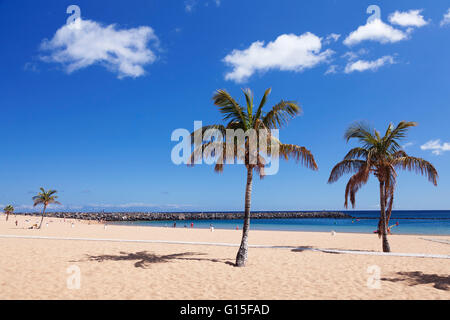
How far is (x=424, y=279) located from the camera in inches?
355

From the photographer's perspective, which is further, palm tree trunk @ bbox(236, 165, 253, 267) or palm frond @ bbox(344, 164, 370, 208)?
palm frond @ bbox(344, 164, 370, 208)

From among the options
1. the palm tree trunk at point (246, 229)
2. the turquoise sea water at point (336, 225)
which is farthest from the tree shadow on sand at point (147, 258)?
the turquoise sea water at point (336, 225)

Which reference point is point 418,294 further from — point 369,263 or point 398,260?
point 398,260

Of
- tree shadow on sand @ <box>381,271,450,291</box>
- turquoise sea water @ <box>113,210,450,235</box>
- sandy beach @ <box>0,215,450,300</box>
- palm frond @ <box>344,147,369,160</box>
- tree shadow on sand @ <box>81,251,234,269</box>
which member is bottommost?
turquoise sea water @ <box>113,210,450,235</box>

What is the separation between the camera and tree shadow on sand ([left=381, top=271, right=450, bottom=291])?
835 cm

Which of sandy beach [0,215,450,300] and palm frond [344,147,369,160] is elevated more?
palm frond [344,147,369,160]

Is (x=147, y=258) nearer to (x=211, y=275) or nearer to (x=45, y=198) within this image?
(x=211, y=275)

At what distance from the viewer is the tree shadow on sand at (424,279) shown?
8352 millimetres

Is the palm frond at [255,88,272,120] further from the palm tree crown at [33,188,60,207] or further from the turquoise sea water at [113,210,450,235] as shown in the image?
the turquoise sea water at [113,210,450,235]

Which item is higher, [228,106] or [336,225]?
[228,106]

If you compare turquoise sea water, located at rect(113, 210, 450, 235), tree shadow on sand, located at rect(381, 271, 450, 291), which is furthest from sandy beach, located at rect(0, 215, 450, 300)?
turquoise sea water, located at rect(113, 210, 450, 235)

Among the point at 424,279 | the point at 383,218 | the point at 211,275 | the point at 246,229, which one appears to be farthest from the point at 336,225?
the point at 211,275

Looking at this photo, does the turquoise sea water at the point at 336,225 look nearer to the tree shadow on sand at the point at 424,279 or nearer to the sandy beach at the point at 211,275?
the sandy beach at the point at 211,275
